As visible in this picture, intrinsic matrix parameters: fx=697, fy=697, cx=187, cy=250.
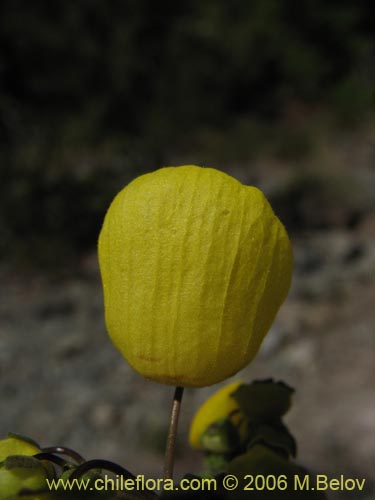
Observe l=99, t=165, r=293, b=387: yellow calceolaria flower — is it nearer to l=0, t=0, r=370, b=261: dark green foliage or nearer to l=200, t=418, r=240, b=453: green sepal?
l=200, t=418, r=240, b=453: green sepal

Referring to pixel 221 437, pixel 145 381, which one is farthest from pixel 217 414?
pixel 145 381

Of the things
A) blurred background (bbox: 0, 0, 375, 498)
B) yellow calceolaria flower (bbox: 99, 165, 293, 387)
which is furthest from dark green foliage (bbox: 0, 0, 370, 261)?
yellow calceolaria flower (bbox: 99, 165, 293, 387)

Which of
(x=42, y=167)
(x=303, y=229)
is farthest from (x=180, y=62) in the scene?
(x=303, y=229)

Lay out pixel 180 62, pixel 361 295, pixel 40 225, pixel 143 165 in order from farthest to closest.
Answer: pixel 180 62
pixel 143 165
pixel 40 225
pixel 361 295

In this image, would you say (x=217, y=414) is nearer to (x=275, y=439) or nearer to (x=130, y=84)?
(x=275, y=439)

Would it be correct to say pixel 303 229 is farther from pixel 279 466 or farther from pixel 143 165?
pixel 279 466

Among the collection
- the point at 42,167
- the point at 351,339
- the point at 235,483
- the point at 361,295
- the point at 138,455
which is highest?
the point at 42,167
